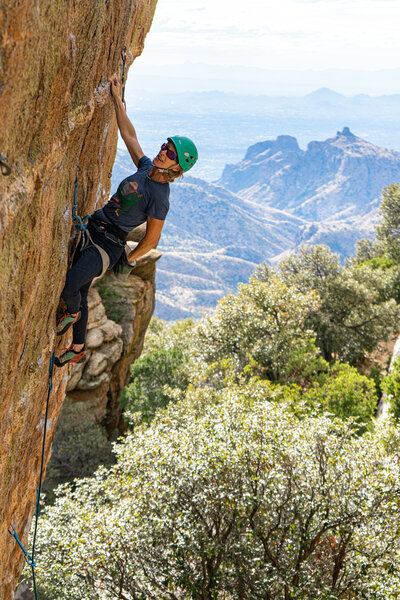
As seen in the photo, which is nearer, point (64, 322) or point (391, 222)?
point (64, 322)

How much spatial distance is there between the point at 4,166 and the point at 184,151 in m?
3.43

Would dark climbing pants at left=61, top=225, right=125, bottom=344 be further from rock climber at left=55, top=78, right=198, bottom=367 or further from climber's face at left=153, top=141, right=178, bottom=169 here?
climber's face at left=153, top=141, right=178, bottom=169

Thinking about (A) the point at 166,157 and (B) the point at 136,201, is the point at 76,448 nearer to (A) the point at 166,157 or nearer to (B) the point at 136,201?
(B) the point at 136,201

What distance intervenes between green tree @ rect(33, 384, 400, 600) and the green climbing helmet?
858 cm

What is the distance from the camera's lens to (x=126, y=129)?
27.5 ft

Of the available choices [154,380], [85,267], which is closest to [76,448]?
[154,380]

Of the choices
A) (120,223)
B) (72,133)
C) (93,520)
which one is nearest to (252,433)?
(93,520)

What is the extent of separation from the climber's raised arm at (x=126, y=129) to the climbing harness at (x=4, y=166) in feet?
12.8

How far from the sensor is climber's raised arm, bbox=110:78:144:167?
834cm

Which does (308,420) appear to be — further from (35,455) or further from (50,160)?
(50,160)

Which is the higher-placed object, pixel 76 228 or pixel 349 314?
pixel 349 314

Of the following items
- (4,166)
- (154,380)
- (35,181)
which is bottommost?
(4,166)

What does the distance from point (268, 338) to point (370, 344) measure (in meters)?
12.0

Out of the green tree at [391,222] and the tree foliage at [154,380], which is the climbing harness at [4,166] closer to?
the tree foliage at [154,380]
